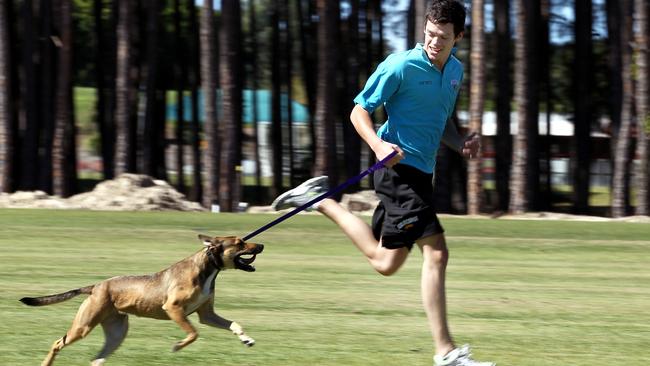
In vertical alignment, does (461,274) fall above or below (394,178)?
below

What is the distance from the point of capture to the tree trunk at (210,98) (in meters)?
25.8

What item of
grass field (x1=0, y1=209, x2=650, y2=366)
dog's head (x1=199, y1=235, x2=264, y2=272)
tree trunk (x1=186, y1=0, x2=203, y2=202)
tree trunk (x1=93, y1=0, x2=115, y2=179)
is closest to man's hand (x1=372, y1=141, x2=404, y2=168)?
dog's head (x1=199, y1=235, x2=264, y2=272)

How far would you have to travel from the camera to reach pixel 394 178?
705 cm

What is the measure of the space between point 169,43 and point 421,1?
40.4 ft

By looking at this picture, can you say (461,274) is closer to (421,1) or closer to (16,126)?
(421,1)

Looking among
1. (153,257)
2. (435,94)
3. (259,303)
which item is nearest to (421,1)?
(153,257)

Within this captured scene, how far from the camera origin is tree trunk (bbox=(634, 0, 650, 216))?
2531cm

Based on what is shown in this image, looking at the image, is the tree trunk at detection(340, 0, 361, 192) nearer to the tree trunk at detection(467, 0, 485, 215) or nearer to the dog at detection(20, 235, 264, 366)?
the tree trunk at detection(467, 0, 485, 215)

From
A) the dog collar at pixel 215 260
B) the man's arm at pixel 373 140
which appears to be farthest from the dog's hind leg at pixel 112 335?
the man's arm at pixel 373 140

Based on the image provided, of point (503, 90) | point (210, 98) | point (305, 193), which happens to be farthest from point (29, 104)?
point (305, 193)

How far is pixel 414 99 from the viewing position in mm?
7012

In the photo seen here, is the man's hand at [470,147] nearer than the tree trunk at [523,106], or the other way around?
the man's hand at [470,147]

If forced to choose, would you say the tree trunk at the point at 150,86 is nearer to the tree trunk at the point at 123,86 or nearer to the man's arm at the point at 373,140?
the tree trunk at the point at 123,86

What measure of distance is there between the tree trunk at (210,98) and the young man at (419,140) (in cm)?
1892
